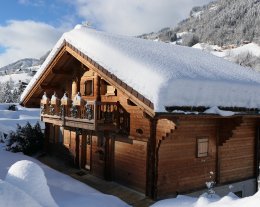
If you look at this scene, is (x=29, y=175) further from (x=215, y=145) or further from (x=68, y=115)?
(x=215, y=145)

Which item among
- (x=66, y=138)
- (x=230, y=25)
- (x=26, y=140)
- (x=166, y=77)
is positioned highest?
(x=230, y=25)

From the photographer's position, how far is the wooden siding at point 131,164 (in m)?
11.5

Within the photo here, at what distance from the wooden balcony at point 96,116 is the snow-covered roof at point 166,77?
1679mm

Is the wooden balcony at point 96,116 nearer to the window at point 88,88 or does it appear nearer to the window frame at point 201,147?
the window at point 88,88

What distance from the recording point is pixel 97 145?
553 inches

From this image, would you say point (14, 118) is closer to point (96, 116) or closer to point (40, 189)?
point (96, 116)

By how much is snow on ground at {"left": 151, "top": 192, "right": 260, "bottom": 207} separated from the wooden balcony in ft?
10.1

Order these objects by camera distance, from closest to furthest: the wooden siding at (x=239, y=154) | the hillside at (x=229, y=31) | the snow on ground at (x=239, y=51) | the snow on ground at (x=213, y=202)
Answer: the snow on ground at (x=213, y=202)
the wooden siding at (x=239, y=154)
the snow on ground at (x=239, y=51)
the hillside at (x=229, y=31)

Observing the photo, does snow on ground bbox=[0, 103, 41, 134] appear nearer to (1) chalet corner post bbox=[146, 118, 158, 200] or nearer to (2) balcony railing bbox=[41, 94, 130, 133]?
(2) balcony railing bbox=[41, 94, 130, 133]

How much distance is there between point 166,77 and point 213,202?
11.6 ft

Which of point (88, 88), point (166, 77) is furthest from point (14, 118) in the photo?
point (166, 77)

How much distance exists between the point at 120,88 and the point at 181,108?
1.94 metres

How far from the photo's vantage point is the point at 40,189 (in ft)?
25.0

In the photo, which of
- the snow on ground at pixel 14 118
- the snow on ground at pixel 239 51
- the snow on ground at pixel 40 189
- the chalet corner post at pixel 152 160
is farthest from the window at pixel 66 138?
the snow on ground at pixel 239 51
